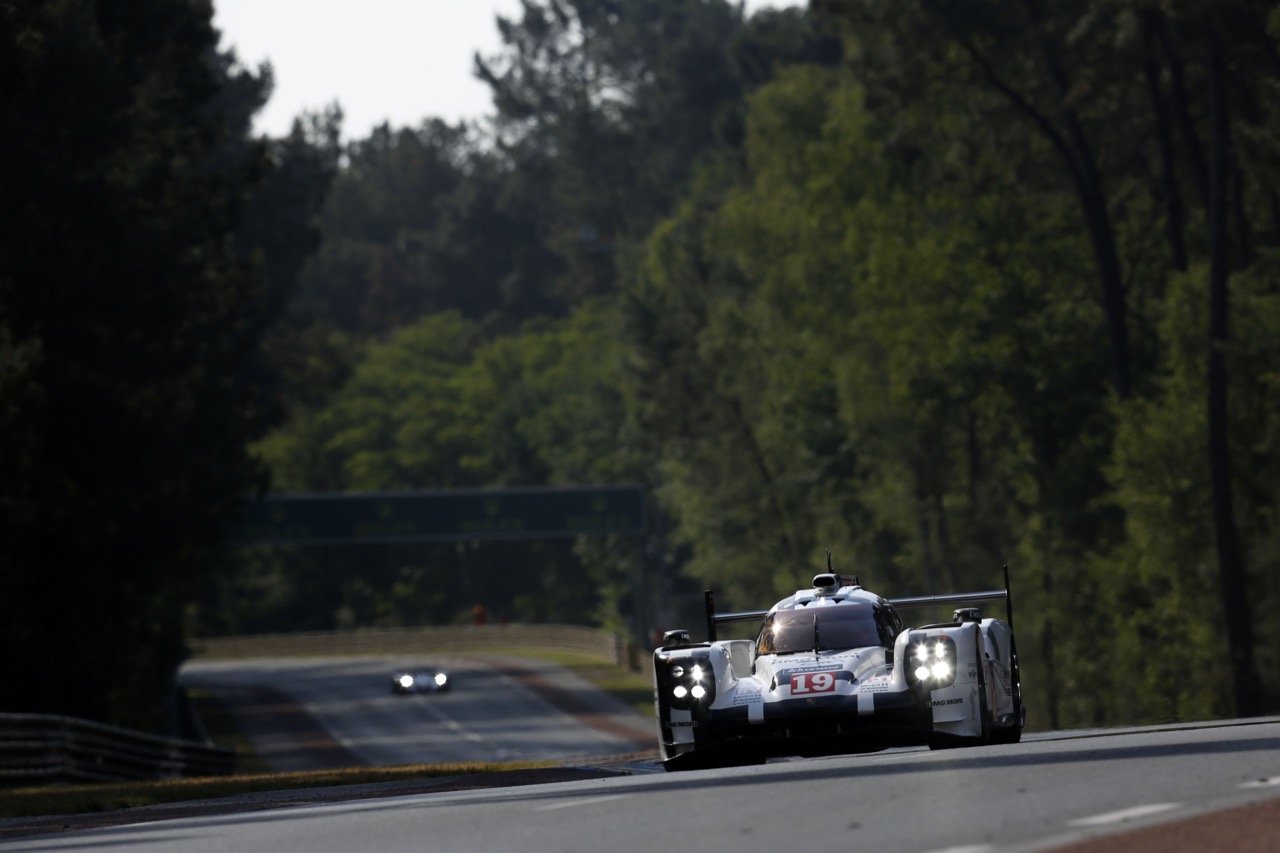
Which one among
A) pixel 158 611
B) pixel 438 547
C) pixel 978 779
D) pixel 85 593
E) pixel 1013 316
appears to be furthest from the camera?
pixel 438 547

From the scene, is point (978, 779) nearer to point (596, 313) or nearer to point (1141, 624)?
point (1141, 624)

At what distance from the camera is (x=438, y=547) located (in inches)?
5037

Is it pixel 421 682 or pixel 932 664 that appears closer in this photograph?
pixel 932 664

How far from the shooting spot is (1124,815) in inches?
454

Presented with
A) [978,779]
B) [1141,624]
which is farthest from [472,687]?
[978,779]

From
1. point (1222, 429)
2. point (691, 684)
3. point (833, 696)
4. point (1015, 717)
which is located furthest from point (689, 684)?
point (1222, 429)

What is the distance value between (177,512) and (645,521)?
48.8 meters

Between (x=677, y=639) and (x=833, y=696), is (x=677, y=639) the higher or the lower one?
the higher one

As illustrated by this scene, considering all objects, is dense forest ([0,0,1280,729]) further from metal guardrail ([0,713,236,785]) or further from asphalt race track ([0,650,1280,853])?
asphalt race track ([0,650,1280,853])

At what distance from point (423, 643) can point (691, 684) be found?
268 feet

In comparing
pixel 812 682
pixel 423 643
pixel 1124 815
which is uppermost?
pixel 423 643

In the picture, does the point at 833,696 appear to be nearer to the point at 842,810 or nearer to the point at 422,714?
the point at 842,810

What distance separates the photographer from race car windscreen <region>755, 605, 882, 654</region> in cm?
1877

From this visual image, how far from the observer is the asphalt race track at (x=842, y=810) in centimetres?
1105
